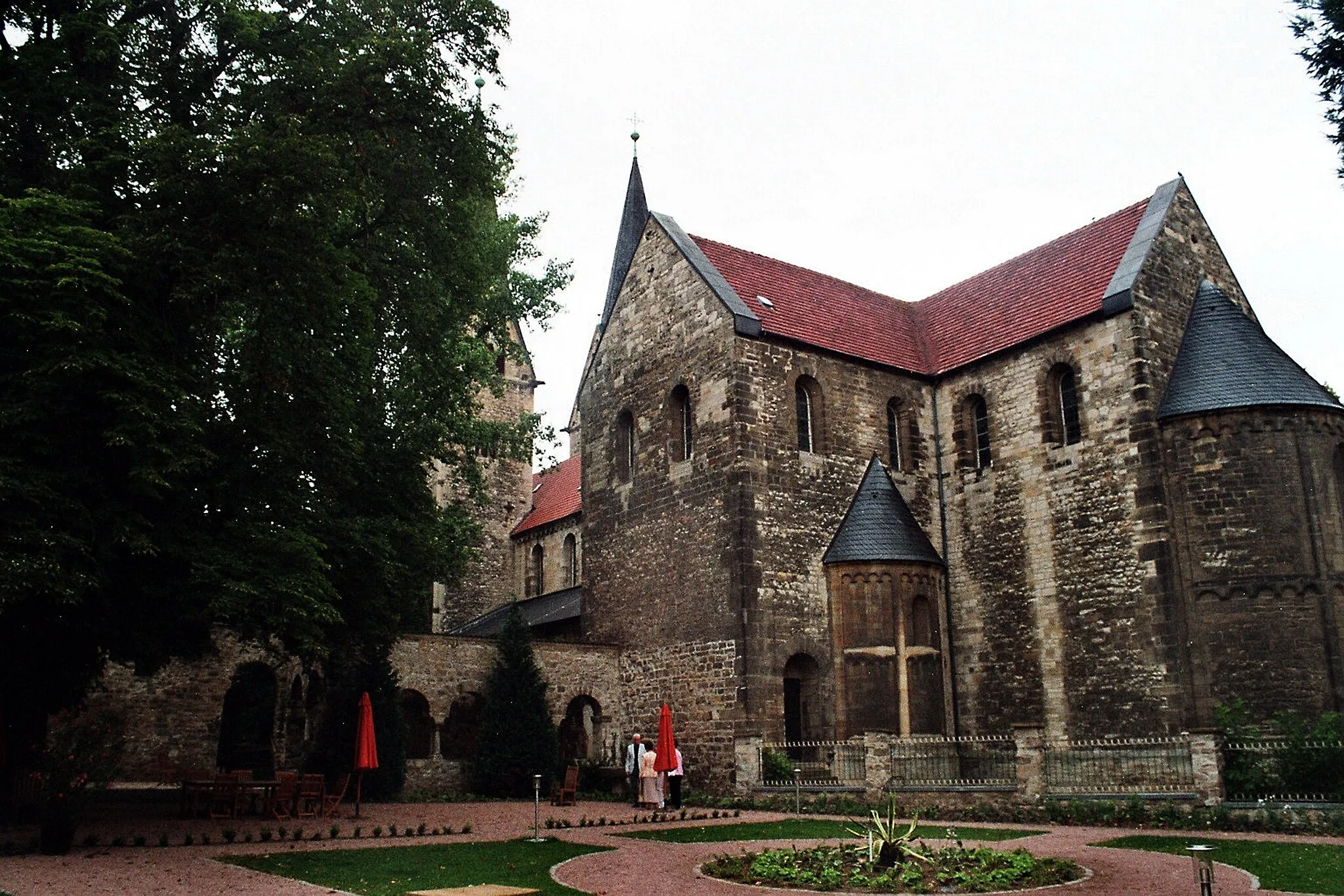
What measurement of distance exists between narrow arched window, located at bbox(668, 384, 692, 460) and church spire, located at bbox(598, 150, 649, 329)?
16896mm

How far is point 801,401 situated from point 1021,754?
33.0 feet

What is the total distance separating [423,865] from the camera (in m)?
12.5

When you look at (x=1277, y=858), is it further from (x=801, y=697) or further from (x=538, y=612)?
(x=538, y=612)

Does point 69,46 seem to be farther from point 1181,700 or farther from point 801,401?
point 1181,700

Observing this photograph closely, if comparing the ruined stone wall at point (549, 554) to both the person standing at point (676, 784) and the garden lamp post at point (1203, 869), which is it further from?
the garden lamp post at point (1203, 869)

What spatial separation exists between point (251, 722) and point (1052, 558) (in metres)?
21.3


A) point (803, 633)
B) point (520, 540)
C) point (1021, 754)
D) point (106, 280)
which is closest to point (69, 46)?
point (106, 280)

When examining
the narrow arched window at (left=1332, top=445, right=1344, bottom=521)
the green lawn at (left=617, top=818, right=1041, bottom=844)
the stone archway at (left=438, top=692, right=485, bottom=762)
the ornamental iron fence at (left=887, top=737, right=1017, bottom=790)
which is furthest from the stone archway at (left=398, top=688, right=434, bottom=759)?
the narrow arched window at (left=1332, top=445, right=1344, bottom=521)

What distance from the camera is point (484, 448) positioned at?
3111 centimetres

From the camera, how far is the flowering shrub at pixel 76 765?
518 inches

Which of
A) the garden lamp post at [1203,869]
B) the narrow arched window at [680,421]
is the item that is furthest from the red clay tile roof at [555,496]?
the garden lamp post at [1203,869]

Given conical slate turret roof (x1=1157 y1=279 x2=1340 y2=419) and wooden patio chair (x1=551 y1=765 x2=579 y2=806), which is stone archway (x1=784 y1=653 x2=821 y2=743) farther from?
conical slate turret roof (x1=1157 y1=279 x2=1340 y2=419)

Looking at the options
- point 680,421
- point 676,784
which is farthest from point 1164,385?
point 676,784

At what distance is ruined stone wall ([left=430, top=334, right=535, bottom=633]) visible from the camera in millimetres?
39344
